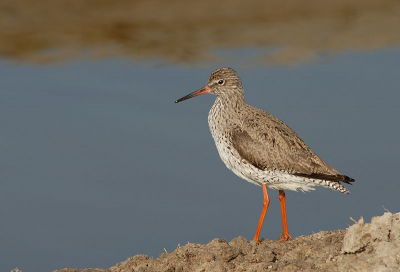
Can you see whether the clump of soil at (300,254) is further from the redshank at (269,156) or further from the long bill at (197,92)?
the long bill at (197,92)

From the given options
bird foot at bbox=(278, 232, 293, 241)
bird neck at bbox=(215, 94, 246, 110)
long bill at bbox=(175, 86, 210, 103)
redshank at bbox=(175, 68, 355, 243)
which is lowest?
bird foot at bbox=(278, 232, 293, 241)

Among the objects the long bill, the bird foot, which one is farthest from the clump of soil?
the long bill

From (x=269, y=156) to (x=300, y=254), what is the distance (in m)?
2.66

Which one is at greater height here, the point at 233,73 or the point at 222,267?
the point at 233,73

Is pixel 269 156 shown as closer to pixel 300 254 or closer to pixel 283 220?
pixel 283 220

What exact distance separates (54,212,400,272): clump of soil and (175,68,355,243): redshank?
1413mm

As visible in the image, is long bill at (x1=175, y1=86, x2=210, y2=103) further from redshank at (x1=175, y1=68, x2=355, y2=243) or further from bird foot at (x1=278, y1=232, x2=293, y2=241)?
bird foot at (x1=278, y1=232, x2=293, y2=241)

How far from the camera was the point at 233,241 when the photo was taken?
8.71 m


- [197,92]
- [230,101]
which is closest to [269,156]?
[230,101]

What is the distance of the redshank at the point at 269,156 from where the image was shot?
10.3 meters

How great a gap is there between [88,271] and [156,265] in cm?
124

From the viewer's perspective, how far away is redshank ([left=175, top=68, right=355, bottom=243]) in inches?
406

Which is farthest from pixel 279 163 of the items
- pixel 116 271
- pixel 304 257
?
pixel 116 271

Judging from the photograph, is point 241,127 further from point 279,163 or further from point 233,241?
point 233,241
